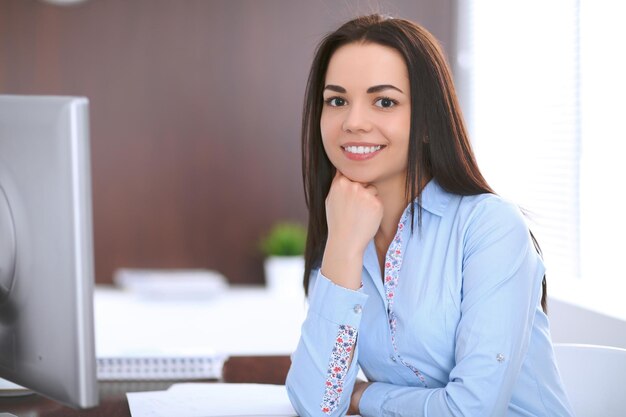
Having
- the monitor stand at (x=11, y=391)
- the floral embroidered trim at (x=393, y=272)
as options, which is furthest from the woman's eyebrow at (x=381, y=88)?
Answer: the monitor stand at (x=11, y=391)

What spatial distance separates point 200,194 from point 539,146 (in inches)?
64.9

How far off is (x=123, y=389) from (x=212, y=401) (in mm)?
260

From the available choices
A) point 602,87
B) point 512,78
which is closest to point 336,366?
point 602,87

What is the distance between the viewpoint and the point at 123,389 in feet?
5.82

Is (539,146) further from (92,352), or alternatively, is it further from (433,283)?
(92,352)

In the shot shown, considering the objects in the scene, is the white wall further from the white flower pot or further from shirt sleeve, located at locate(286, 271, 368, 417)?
the white flower pot

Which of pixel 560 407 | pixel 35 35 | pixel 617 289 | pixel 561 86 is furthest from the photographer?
pixel 35 35

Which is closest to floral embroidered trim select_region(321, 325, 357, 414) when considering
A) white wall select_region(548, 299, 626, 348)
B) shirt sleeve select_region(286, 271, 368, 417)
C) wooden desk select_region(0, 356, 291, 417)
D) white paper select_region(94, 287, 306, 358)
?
shirt sleeve select_region(286, 271, 368, 417)

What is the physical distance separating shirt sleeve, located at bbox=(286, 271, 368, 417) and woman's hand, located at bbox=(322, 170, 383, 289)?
1.3 inches

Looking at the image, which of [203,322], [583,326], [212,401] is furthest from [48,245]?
[203,322]

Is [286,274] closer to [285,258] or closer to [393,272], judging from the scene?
[285,258]

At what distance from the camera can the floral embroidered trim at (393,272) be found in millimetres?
1673

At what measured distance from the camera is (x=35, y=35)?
406 cm

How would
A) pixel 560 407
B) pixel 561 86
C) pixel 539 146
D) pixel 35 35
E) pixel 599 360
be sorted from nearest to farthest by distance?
pixel 560 407 < pixel 599 360 < pixel 561 86 < pixel 539 146 < pixel 35 35
